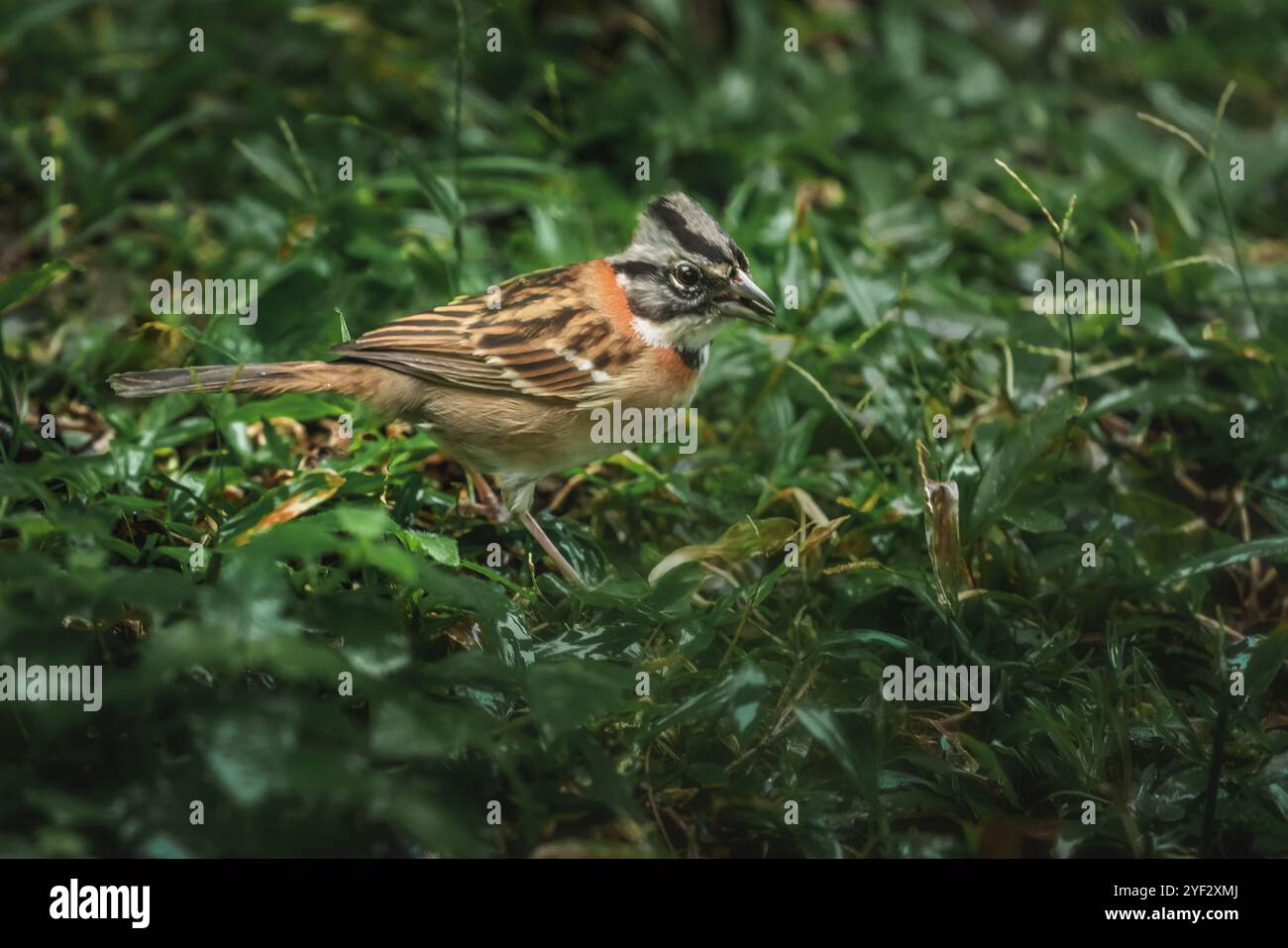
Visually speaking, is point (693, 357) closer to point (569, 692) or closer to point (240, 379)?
point (240, 379)

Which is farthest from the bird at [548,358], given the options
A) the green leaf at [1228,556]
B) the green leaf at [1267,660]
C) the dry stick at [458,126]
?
the green leaf at [1267,660]

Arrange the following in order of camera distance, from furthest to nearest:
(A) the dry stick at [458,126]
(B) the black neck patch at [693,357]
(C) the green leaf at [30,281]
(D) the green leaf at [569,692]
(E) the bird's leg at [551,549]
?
1. (A) the dry stick at [458,126]
2. (B) the black neck patch at [693,357]
3. (E) the bird's leg at [551,549]
4. (C) the green leaf at [30,281]
5. (D) the green leaf at [569,692]

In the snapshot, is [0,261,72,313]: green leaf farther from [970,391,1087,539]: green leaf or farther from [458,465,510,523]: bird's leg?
[970,391,1087,539]: green leaf

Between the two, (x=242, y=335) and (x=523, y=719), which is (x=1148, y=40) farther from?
(x=523, y=719)

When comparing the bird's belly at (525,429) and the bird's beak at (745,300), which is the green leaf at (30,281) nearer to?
the bird's belly at (525,429)

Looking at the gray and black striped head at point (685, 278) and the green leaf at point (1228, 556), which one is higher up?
the gray and black striped head at point (685, 278)

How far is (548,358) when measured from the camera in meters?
4.89

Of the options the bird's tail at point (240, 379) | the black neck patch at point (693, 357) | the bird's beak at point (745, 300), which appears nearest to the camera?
the bird's tail at point (240, 379)

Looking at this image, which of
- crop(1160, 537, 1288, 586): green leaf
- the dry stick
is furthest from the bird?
crop(1160, 537, 1288, 586): green leaf

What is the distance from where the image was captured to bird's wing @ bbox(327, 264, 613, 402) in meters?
4.78

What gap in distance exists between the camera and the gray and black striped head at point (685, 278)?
493 cm

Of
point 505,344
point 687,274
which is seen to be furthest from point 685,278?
point 505,344

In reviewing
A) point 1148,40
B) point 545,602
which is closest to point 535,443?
point 545,602

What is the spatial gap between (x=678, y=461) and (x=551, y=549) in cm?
101
